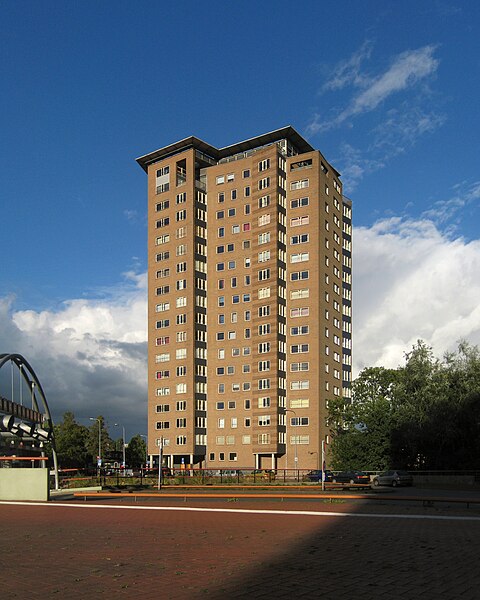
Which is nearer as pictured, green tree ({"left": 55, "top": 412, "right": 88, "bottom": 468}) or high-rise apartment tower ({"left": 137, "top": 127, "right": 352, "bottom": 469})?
high-rise apartment tower ({"left": 137, "top": 127, "right": 352, "bottom": 469})

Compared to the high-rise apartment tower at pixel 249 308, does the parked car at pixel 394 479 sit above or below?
below

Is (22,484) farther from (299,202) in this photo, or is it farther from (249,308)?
(299,202)

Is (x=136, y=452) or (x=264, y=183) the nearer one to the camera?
(x=264, y=183)

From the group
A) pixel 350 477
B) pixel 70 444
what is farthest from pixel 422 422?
pixel 70 444

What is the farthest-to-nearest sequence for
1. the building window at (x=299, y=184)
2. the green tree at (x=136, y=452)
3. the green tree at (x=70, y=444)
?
1. the green tree at (x=136, y=452)
2. the green tree at (x=70, y=444)
3. the building window at (x=299, y=184)

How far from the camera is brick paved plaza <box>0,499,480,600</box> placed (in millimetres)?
7680

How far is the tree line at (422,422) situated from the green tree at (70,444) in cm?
5144

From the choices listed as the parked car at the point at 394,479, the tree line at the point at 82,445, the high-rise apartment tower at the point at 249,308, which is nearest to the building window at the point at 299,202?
the high-rise apartment tower at the point at 249,308

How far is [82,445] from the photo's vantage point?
115938 mm

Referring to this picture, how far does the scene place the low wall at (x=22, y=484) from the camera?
2522 cm

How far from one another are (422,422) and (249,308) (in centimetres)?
4503

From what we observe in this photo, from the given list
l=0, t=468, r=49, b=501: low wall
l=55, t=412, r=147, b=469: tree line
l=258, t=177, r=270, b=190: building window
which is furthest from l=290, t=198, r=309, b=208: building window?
l=0, t=468, r=49, b=501: low wall

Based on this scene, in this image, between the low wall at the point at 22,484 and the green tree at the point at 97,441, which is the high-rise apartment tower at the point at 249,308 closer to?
the green tree at the point at 97,441

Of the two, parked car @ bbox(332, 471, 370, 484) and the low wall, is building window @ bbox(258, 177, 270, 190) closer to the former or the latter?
parked car @ bbox(332, 471, 370, 484)
